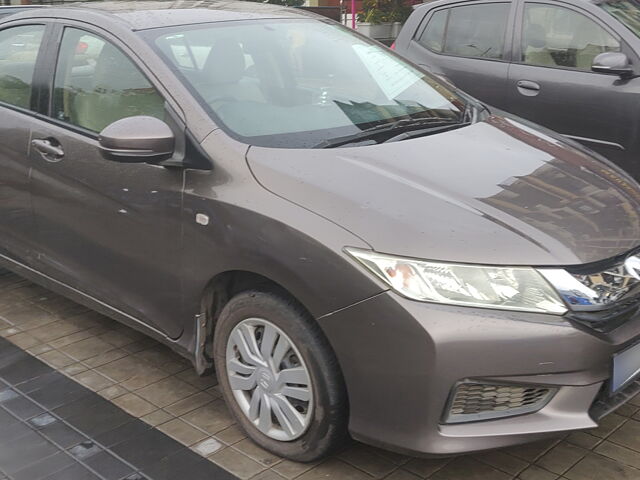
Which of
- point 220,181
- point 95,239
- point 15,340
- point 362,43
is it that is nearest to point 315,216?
point 220,181

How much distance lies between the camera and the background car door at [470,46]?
5.77 meters

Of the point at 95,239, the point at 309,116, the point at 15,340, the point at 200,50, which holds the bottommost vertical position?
the point at 15,340

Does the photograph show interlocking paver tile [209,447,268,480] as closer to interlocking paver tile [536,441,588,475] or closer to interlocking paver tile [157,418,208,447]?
interlocking paver tile [157,418,208,447]

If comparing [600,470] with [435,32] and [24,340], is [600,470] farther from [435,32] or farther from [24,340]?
[435,32]

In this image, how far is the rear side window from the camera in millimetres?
5844

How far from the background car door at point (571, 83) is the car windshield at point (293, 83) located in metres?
1.90

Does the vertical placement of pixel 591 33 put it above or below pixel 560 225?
above

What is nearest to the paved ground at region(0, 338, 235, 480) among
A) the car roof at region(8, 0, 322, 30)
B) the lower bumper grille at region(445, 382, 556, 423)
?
the lower bumper grille at region(445, 382, 556, 423)

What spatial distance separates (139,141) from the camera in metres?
2.84

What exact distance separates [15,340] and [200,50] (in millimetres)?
1860

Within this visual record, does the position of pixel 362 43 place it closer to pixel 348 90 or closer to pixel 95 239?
pixel 348 90

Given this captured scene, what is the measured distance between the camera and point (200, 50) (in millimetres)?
3232

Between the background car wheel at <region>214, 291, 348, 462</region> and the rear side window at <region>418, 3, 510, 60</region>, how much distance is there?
381cm

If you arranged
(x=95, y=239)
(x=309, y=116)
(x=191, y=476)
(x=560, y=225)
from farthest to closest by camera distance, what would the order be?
(x=95, y=239) → (x=309, y=116) → (x=191, y=476) → (x=560, y=225)
